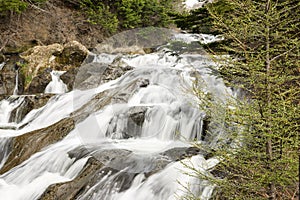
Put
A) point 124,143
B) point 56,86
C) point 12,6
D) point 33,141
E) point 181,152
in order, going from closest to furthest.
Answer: point 181,152, point 124,143, point 33,141, point 56,86, point 12,6

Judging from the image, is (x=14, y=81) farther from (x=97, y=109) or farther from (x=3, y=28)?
(x=97, y=109)

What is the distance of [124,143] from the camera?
21.6ft

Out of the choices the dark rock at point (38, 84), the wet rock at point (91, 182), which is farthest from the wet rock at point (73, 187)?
the dark rock at point (38, 84)

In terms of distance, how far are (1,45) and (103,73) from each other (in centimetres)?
732

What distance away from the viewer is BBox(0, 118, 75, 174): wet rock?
21.5ft

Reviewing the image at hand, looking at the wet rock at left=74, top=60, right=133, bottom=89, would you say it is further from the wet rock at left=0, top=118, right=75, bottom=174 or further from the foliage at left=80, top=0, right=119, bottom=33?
the foliage at left=80, top=0, right=119, bottom=33

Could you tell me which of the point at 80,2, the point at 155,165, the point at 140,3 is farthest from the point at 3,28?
the point at 155,165

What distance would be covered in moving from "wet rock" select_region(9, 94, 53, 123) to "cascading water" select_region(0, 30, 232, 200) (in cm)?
22

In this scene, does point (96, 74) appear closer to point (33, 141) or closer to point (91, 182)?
point (33, 141)

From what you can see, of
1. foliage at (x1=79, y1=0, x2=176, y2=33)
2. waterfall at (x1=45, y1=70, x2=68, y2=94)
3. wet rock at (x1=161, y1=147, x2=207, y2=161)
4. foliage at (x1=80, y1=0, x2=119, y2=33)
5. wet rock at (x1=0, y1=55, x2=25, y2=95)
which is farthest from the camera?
foliage at (x1=79, y1=0, x2=176, y2=33)

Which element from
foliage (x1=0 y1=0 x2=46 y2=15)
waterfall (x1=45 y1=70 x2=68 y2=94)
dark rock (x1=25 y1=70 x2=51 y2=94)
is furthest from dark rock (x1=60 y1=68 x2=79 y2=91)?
foliage (x1=0 y1=0 x2=46 y2=15)

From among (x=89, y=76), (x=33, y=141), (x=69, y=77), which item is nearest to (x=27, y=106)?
(x=69, y=77)

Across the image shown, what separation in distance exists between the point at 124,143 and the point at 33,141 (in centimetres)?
214

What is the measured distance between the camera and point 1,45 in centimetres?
1549
